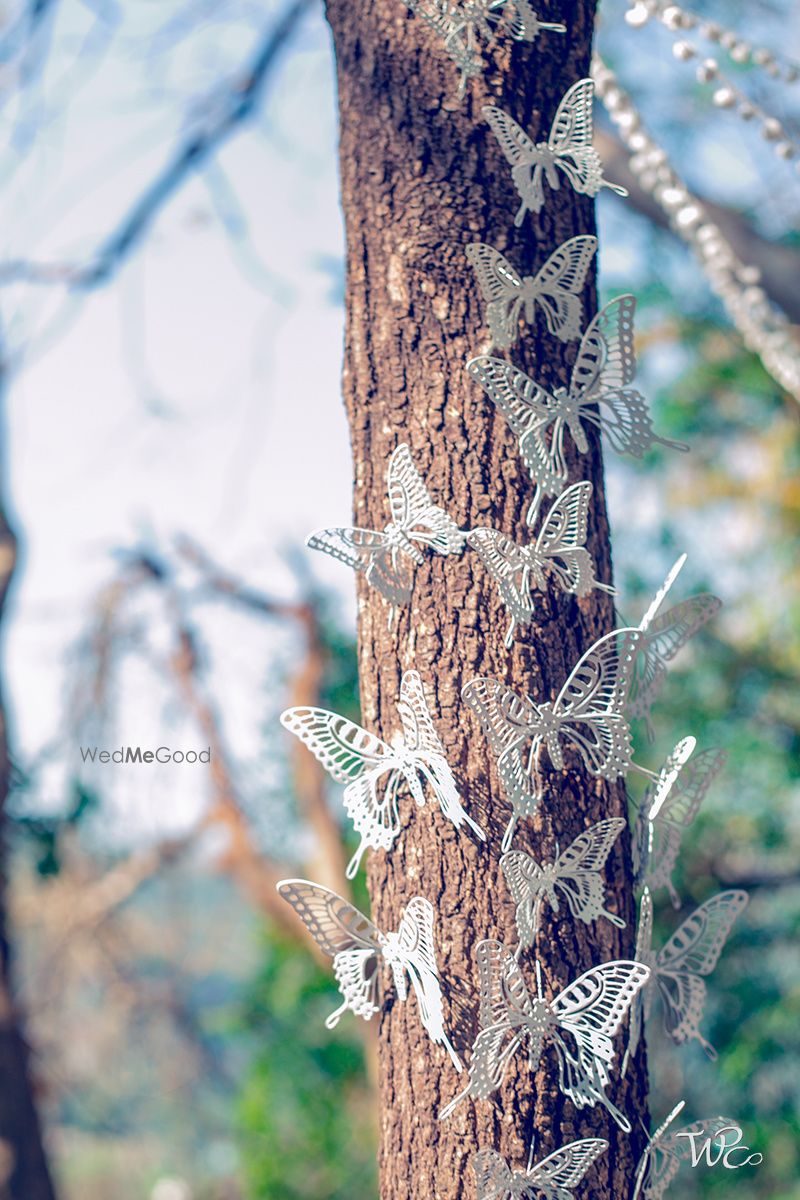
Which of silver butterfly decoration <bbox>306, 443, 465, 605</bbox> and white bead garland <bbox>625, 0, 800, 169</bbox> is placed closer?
silver butterfly decoration <bbox>306, 443, 465, 605</bbox>

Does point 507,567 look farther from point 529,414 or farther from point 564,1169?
point 564,1169

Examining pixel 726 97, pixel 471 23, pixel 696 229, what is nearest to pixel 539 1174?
pixel 471 23

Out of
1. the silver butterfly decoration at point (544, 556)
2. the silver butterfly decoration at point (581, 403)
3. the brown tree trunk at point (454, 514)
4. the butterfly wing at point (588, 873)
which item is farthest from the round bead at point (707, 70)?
the butterfly wing at point (588, 873)

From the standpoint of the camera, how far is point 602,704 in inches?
32.4

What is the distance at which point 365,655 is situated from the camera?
2.93ft

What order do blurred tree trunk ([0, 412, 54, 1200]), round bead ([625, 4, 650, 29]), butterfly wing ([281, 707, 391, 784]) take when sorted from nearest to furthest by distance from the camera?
butterfly wing ([281, 707, 391, 784])
round bead ([625, 4, 650, 29])
blurred tree trunk ([0, 412, 54, 1200])

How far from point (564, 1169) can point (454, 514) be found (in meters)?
0.48

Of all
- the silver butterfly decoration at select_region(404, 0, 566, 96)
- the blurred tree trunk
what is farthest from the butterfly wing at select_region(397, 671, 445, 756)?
the blurred tree trunk

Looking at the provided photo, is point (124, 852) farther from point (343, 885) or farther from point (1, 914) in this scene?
point (1, 914)

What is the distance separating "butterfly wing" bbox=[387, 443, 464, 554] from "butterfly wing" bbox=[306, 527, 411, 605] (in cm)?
2

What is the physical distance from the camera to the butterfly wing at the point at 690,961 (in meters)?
0.90

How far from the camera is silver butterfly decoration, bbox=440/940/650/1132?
0.76m

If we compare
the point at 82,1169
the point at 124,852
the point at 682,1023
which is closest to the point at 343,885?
the point at 124,852

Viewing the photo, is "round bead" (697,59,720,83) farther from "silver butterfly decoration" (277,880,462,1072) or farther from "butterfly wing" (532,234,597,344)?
"silver butterfly decoration" (277,880,462,1072)
